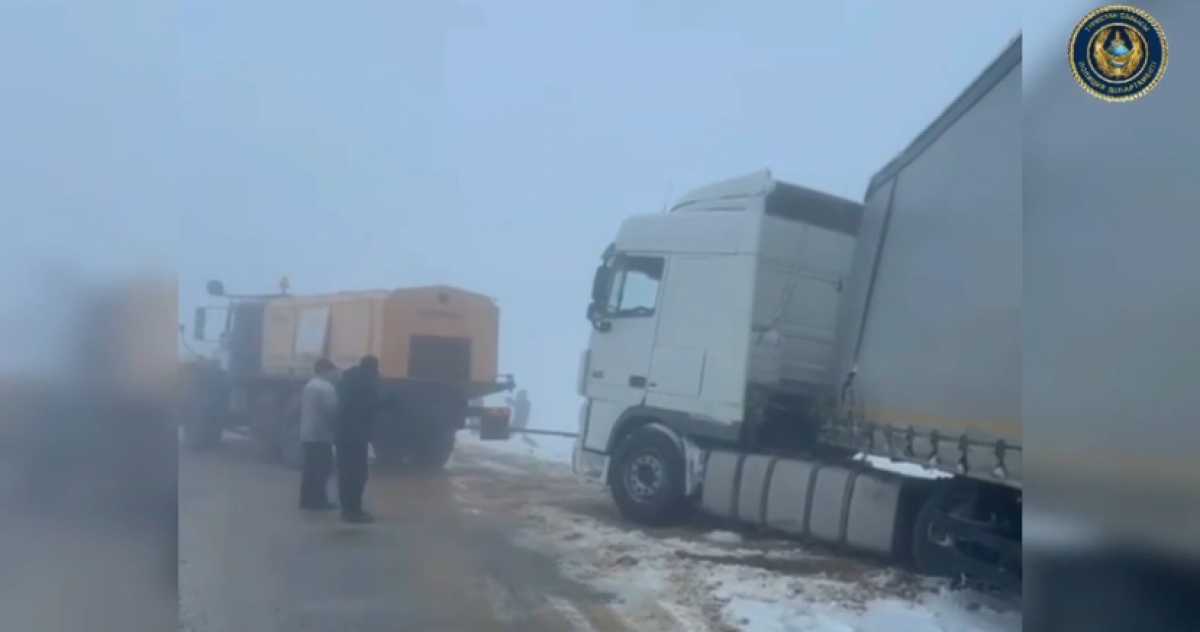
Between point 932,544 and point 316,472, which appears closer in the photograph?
point 316,472

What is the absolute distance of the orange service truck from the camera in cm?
231

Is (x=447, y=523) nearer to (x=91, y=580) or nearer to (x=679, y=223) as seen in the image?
(x=91, y=580)

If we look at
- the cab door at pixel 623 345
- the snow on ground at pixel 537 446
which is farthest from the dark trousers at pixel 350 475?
the cab door at pixel 623 345

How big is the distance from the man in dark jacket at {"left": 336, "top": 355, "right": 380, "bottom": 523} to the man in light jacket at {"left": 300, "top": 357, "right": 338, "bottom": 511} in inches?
1.0

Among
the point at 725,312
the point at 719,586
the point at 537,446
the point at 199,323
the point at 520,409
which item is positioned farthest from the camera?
the point at 725,312

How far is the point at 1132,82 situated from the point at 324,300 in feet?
6.94

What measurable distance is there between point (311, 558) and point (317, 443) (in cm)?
32

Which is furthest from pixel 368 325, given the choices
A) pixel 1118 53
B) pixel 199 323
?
pixel 1118 53

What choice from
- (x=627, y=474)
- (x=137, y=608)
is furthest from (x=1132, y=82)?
(x=627, y=474)

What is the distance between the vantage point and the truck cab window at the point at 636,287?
3.38 m

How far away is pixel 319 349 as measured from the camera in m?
2.41

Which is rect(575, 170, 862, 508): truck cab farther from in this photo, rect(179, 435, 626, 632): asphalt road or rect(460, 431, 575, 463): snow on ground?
rect(179, 435, 626, 632): asphalt road

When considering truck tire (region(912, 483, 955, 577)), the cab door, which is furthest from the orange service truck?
truck tire (region(912, 483, 955, 577))

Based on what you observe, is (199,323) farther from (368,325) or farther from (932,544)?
(932,544)
